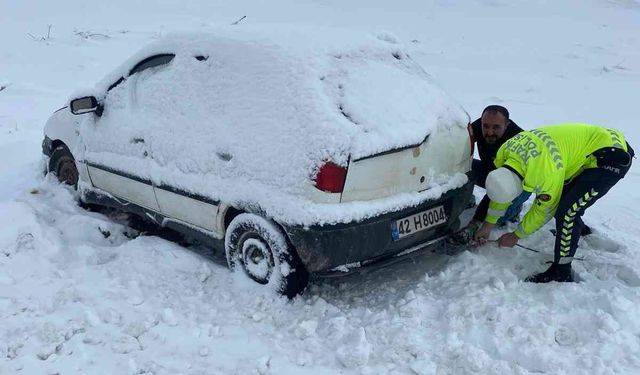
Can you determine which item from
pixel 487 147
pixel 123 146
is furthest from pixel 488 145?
pixel 123 146

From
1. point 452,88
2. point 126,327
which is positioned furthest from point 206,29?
point 452,88

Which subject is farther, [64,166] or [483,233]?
[64,166]

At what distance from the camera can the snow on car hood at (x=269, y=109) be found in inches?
141

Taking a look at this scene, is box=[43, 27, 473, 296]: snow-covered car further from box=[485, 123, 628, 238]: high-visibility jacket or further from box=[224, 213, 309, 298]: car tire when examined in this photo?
box=[485, 123, 628, 238]: high-visibility jacket

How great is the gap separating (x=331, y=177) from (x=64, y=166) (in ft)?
11.1

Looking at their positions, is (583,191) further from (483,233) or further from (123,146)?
(123,146)

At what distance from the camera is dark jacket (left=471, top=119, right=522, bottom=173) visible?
5031 millimetres

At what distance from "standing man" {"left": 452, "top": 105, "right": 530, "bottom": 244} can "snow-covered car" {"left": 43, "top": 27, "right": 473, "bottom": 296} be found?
0.51 meters

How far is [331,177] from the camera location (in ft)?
11.4

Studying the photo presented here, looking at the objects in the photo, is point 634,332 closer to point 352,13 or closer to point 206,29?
point 206,29

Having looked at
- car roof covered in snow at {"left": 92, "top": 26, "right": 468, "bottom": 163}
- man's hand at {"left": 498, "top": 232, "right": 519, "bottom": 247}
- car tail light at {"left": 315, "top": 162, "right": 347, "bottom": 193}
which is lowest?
man's hand at {"left": 498, "top": 232, "right": 519, "bottom": 247}

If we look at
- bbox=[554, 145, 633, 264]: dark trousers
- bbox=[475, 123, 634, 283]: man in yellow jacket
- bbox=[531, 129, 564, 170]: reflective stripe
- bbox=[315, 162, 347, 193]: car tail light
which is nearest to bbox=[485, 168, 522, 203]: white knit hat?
bbox=[475, 123, 634, 283]: man in yellow jacket

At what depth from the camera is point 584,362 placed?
3189mm

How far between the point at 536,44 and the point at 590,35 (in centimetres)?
273
